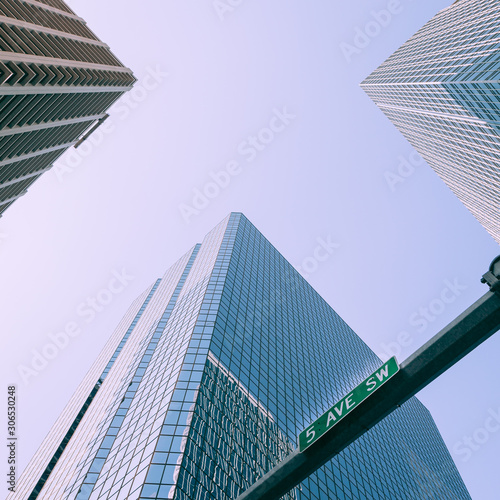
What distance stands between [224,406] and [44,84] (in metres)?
41.9

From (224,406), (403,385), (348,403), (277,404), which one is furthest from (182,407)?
(403,385)

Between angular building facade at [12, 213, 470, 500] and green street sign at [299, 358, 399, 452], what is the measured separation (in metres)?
28.7

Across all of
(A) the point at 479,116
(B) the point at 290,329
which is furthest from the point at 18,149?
(A) the point at 479,116

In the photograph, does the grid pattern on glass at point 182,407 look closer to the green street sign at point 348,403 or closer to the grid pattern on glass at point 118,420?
the grid pattern on glass at point 118,420

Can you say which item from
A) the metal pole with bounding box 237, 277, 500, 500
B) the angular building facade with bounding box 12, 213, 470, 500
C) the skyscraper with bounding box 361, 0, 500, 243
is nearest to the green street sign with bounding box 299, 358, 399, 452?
the metal pole with bounding box 237, 277, 500, 500

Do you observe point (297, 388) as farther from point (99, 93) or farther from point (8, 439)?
point (99, 93)

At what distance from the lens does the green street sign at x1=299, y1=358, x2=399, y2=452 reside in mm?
6438

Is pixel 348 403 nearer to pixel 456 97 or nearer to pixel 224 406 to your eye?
pixel 224 406

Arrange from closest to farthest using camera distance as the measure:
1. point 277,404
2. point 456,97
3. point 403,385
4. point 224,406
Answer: point 403,385 → point 224,406 → point 277,404 → point 456,97

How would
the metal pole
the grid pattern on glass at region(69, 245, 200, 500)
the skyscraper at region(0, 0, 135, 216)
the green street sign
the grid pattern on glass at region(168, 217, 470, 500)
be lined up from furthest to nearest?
the skyscraper at region(0, 0, 135, 216) → the grid pattern on glass at region(69, 245, 200, 500) → the grid pattern on glass at region(168, 217, 470, 500) → the green street sign → the metal pole

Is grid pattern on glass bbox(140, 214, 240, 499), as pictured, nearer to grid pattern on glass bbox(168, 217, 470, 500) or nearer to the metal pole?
grid pattern on glass bbox(168, 217, 470, 500)

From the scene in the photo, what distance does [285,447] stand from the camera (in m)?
52.8

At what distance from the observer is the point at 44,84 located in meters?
46.8

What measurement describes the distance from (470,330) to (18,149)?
59450 mm
